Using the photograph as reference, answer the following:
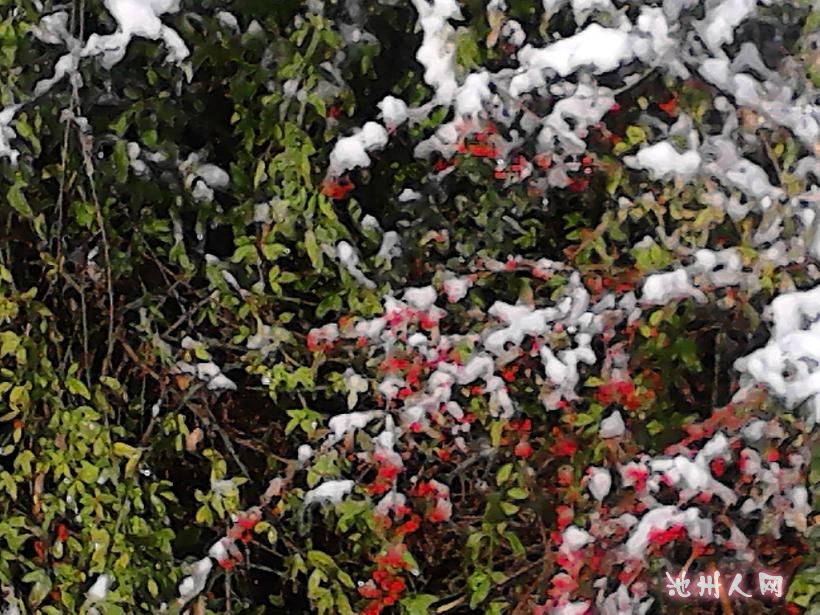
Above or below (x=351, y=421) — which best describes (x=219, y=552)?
below

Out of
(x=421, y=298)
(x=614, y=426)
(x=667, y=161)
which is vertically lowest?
(x=614, y=426)

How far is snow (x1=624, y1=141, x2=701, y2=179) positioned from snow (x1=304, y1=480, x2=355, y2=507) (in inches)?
20.4

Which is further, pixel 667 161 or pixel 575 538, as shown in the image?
pixel 575 538

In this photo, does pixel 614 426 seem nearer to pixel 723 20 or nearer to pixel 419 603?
pixel 419 603

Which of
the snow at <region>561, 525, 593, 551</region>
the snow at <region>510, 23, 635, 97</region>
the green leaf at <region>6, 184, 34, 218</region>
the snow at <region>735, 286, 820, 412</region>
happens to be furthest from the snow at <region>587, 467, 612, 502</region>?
the green leaf at <region>6, 184, 34, 218</region>

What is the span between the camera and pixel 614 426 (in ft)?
4.03

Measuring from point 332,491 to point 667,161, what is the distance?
0.56 meters

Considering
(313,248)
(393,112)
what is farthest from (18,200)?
(393,112)

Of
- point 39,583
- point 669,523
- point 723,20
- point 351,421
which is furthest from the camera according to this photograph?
point 39,583

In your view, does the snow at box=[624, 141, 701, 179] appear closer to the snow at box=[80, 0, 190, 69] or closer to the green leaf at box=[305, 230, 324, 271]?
the green leaf at box=[305, 230, 324, 271]

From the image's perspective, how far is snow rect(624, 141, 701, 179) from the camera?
1.12m

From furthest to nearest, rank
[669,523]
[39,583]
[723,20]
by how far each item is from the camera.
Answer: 1. [39,583]
2. [669,523]
3. [723,20]

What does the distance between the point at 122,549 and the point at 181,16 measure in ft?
2.19

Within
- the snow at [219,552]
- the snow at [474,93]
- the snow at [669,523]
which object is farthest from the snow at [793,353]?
the snow at [219,552]
